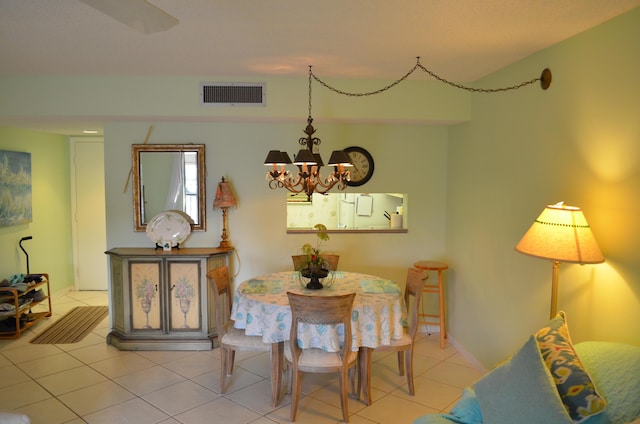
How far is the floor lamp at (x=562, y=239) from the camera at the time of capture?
2395 millimetres

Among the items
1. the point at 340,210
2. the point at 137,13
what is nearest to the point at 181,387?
the point at 137,13

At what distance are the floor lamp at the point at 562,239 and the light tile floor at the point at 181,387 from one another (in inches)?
59.8

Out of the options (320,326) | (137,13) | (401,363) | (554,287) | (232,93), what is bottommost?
(401,363)

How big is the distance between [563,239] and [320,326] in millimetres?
1559

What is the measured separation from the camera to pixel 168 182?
477 cm

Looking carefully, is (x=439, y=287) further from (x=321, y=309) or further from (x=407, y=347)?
(x=321, y=309)

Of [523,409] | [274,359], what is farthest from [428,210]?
[523,409]

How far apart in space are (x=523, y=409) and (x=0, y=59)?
3952 mm

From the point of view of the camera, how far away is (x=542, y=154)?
10.5ft

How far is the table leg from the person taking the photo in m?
3.41

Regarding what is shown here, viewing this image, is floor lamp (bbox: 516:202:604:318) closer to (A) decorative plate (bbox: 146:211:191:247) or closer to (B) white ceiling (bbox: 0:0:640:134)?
(B) white ceiling (bbox: 0:0:640:134)

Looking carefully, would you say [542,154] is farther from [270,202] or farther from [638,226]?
[270,202]

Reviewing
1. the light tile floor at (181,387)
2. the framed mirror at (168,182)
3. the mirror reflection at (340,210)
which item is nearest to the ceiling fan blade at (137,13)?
the light tile floor at (181,387)

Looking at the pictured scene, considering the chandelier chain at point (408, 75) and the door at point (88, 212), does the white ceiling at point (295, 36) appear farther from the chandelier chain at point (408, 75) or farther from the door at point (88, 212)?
the door at point (88, 212)
